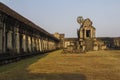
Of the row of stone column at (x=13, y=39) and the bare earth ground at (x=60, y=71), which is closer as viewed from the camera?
the bare earth ground at (x=60, y=71)

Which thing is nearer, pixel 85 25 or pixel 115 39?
pixel 85 25

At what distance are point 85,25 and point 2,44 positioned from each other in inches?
1711

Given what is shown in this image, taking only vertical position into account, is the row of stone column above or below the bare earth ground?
above

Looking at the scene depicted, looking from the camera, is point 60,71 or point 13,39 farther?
point 13,39

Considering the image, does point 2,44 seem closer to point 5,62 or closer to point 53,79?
point 5,62

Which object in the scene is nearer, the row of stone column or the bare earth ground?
the bare earth ground

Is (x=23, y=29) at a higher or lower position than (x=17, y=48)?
higher

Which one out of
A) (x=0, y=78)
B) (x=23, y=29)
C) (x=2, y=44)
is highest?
(x=23, y=29)

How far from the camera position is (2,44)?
60.6ft

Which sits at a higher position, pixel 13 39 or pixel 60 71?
pixel 13 39

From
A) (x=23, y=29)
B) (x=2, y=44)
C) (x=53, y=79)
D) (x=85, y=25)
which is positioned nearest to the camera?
(x=53, y=79)

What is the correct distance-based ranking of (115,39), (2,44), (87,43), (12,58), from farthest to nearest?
(115,39)
(87,43)
(12,58)
(2,44)

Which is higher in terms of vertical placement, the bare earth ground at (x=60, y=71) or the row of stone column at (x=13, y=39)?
the row of stone column at (x=13, y=39)

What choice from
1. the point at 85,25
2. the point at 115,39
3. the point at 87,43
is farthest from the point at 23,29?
the point at 115,39
